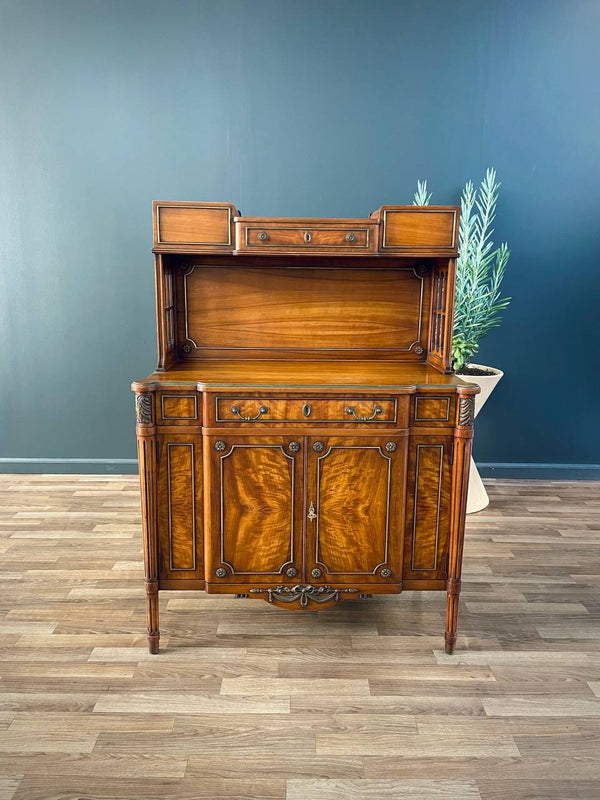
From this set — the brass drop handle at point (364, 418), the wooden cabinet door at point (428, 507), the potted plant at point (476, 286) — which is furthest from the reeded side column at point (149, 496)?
the potted plant at point (476, 286)

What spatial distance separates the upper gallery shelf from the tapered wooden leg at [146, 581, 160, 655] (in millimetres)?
1201

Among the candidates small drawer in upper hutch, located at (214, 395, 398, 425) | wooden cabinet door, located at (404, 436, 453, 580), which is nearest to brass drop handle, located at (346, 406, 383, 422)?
small drawer in upper hutch, located at (214, 395, 398, 425)

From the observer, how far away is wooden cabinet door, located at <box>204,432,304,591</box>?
216cm

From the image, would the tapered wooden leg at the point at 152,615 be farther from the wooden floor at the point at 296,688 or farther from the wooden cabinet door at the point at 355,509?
the wooden cabinet door at the point at 355,509

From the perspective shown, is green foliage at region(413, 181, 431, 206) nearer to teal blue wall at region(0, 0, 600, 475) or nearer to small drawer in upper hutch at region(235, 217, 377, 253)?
teal blue wall at region(0, 0, 600, 475)

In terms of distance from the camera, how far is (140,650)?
2275 millimetres

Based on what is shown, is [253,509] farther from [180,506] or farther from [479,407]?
[479,407]

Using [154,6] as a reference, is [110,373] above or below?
below

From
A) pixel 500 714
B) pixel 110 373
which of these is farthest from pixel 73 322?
pixel 500 714

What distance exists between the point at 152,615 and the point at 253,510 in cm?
52

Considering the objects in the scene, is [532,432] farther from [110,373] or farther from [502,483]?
[110,373]

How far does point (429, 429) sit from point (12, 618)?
1748 millimetres

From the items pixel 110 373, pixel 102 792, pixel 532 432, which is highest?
pixel 110 373

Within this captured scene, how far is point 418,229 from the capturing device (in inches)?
91.0
